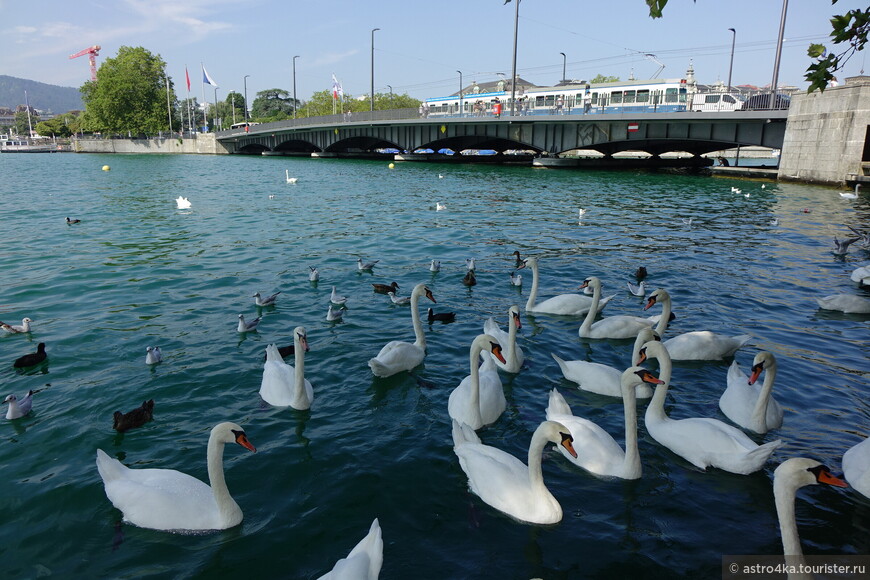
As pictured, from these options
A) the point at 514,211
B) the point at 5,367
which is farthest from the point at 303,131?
the point at 5,367

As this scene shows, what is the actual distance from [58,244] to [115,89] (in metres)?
105

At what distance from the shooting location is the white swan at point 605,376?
7.30m

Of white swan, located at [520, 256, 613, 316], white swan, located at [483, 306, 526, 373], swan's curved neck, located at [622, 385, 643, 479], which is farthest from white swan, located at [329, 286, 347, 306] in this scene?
swan's curved neck, located at [622, 385, 643, 479]

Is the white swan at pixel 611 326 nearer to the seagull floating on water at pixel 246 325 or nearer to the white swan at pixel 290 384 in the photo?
the white swan at pixel 290 384

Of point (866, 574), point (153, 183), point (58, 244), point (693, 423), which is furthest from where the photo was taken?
point (153, 183)

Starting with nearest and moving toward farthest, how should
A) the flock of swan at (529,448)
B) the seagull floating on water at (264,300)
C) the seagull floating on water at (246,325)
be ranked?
the flock of swan at (529,448) → the seagull floating on water at (246,325) → the seagull floating on water at (264,300)

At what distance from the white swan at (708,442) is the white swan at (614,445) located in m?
0.54

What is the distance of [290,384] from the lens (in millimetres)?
7281

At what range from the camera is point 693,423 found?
19.6ft

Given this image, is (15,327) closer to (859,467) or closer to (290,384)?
(290,384)

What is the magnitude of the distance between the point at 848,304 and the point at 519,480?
8973 millimetres

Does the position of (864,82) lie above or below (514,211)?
above

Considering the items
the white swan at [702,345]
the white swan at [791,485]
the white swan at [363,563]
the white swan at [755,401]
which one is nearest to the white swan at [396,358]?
the white swan at [702,345]

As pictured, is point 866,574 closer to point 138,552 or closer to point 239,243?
point 138,552
